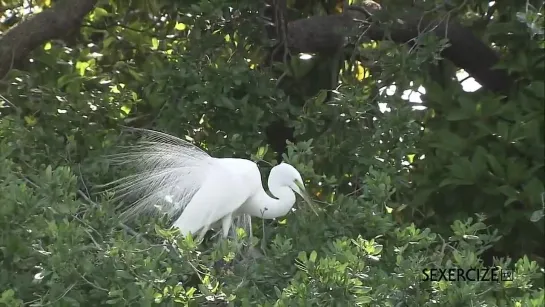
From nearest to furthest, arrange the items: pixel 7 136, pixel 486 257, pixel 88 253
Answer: pixel 88 253, pixel 7 136, pixel 486 257

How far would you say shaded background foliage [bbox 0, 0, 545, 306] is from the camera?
2.04 meters

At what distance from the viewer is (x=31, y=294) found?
2.12 m

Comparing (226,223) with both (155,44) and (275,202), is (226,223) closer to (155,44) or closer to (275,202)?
(275,202)

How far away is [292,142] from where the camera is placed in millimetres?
3051

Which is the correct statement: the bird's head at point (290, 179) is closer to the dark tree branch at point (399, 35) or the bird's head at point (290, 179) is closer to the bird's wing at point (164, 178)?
the bird's wing at point (164, 178)

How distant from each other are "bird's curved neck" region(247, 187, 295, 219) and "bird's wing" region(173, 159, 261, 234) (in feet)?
0.18

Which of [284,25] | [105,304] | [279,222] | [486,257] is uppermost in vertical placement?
[284,25]

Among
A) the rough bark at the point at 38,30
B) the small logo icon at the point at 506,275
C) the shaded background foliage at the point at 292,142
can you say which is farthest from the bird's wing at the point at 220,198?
the rough bark at the point at 38,30

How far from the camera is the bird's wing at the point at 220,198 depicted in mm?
2492

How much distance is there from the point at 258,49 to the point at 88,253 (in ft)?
4.31

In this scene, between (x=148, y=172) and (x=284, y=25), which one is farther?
(x=284, y=25)

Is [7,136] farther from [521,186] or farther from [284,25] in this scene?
[521,186]

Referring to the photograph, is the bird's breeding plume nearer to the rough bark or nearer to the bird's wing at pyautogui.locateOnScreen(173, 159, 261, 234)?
the bird's wing at pyautogui.locateOnScreen(173, 159, 261, 234)

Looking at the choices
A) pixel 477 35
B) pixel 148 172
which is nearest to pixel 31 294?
pixel 148 172
